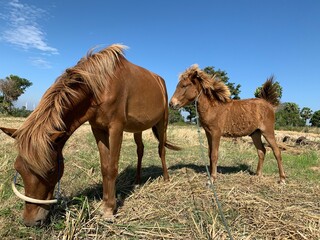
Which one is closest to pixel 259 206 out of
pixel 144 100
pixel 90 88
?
pixel 144 100

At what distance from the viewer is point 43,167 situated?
8.98ft

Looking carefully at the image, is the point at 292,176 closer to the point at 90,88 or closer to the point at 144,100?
the point at 144,100

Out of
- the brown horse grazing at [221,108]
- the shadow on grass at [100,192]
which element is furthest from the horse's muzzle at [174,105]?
the shadow on grass at [100,192]

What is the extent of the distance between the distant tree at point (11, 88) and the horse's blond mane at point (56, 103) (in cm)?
4344

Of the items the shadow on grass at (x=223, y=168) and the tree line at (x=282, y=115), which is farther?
the tree line at (x=282, y=115)

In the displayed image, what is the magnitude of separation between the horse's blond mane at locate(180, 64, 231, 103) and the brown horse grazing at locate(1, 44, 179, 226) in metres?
1.65

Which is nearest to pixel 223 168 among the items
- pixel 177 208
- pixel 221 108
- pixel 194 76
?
pixel 221 108

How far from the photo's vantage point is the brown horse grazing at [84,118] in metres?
2.76

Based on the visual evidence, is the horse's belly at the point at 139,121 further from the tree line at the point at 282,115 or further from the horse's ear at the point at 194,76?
the tree line at the point at 282,115

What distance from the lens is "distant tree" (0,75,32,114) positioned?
146 ft

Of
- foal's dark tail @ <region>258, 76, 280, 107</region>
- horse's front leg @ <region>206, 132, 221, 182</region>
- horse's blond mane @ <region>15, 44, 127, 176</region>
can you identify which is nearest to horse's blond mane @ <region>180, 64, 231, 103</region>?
horse's front leg @ <region>206, 132, 221, 182</region>

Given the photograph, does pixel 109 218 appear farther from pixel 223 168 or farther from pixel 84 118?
pixel 223 168

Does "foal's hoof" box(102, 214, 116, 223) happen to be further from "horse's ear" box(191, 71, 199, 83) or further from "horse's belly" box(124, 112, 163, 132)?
"horse's ear" box(191, 71, 199, 83)

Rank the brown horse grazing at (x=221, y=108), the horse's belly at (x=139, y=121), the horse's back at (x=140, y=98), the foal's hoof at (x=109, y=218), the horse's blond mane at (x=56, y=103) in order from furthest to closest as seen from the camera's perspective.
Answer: the brown horse grazing at (x=221, y=108) → the horse's belly at (x=139, y=121) → the horse's back at (x=140, y=98) → the foal's hoof at (x=109, y=218) → the horse's blond mane at (x=56, y=103)
